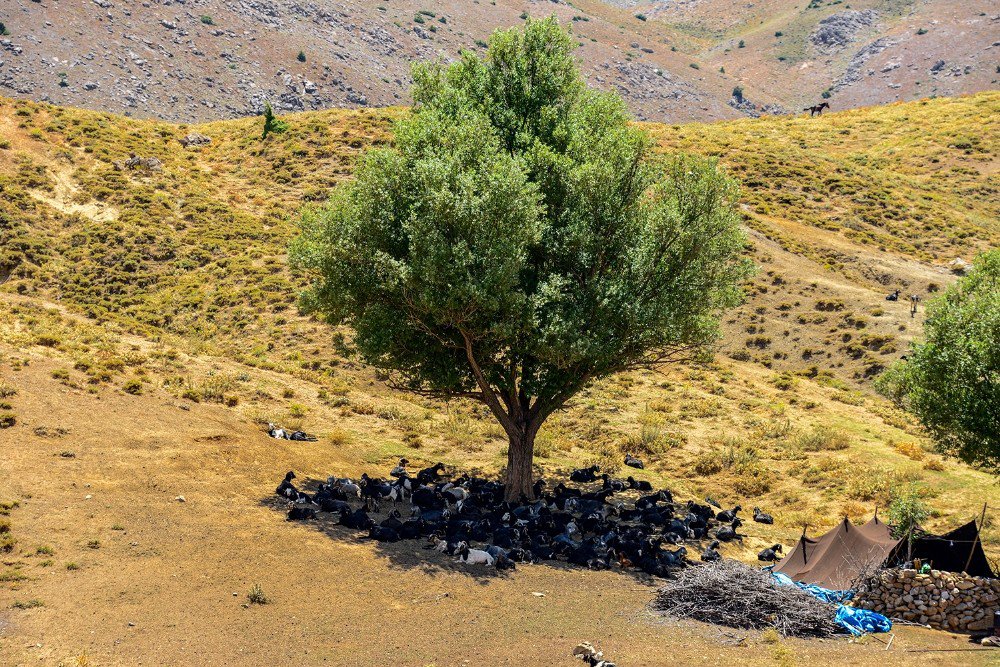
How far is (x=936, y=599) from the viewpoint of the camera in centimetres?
1708

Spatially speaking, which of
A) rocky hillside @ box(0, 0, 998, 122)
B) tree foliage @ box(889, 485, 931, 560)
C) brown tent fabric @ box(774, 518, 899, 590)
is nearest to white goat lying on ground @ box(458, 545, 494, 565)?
brown tent fabric @ box(774, 518, 899, 590)

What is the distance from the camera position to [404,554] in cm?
1928

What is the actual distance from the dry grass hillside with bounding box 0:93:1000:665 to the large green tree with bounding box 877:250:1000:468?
516 cm

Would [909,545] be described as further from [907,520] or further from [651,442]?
[651,442]

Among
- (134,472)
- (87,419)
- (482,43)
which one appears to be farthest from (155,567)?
(482,43)

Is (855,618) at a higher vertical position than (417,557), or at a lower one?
higher

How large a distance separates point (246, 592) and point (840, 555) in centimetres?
1369

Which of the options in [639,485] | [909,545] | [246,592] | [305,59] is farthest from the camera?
[305,59]

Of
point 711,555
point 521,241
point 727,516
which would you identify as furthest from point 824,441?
point 521,241

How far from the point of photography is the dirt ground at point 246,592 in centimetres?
1378

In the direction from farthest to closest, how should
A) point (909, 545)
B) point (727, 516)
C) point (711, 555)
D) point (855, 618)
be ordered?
1. point (727, 516)
2. point (711, 555)
3. point (909, 545)
4. point (855, 618)

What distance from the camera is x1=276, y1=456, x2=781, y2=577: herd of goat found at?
20.2 meters

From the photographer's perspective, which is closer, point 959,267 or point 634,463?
point 634,463

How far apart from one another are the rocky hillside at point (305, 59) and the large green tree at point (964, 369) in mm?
94846
